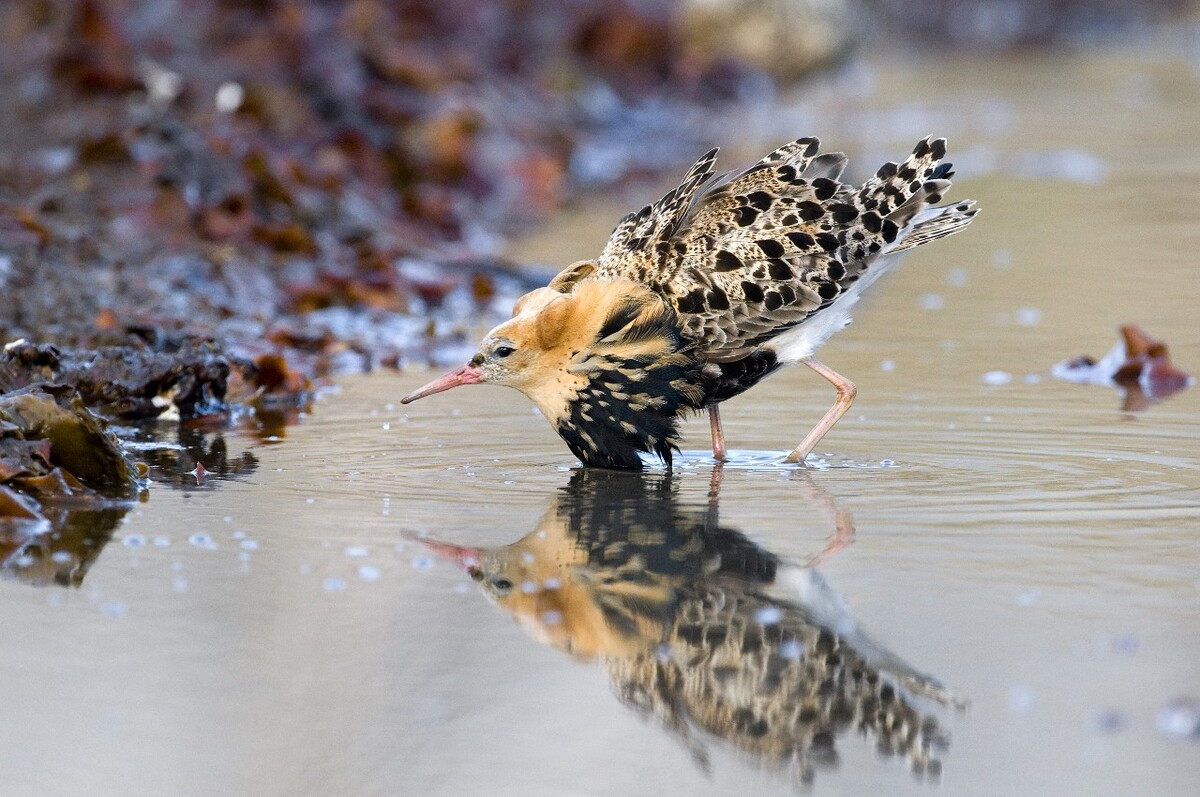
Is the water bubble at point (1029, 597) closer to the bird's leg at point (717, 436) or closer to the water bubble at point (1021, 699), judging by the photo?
the water bubble at point (1021, 699)

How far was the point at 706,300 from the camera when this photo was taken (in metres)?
5.98

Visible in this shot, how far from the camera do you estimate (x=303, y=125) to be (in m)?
13.6

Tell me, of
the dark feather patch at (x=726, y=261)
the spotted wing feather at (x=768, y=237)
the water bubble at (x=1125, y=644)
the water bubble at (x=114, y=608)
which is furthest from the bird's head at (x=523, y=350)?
the water bubble at (x=1125, y=644)

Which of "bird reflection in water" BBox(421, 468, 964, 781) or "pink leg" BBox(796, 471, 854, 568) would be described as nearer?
"bird reflection in water" BBox(421, 468, 964, 781)

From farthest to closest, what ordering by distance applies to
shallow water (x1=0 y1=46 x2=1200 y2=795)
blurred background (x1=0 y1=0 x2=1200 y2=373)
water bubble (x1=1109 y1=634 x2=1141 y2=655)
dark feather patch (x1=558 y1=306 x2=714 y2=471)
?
blurred background (x1=0 y1=0 x2=1200 y2=373)
dark feather patch (x1=558 y1=306 x2=714 y2=471)
water bubble (x1=1109 y1=634 x2=1141 y2=655)
shallow water (x1=0 y1=46 x2=1200 y2=795)

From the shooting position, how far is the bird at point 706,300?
231 inches

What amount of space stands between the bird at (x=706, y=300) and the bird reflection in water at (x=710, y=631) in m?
0.59

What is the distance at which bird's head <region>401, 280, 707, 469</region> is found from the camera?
5.85 metres

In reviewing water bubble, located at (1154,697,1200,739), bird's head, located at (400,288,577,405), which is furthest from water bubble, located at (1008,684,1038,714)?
bird's head, located at (400,288,577,405)

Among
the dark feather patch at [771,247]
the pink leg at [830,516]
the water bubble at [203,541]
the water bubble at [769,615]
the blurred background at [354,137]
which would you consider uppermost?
the blurred background at [354,137]

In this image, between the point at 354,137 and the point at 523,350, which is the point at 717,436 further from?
the point at 354,137

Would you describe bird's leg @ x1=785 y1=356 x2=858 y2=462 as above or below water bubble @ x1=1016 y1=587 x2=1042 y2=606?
above

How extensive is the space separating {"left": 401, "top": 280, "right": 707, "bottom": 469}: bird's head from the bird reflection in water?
1.64 feet

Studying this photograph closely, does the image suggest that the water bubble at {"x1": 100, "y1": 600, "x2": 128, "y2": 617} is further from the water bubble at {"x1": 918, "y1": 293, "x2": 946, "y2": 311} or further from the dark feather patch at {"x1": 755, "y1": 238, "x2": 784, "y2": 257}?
the water bubble at {"x1": 918, "y1": 293, "x2": 946, "y2": 311}
